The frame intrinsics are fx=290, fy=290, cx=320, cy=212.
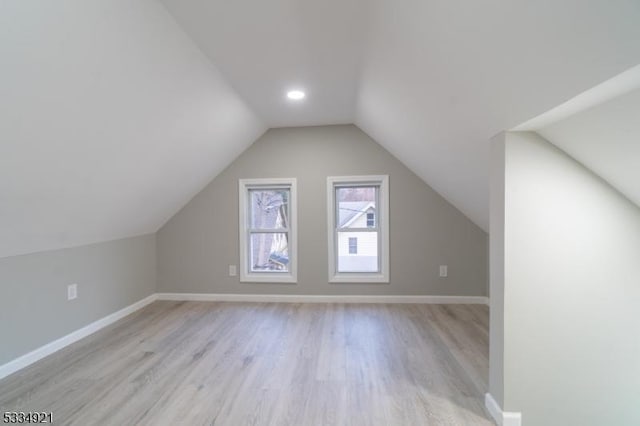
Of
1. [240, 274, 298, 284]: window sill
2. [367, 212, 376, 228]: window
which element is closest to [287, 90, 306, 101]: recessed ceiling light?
[367, 212, 376, 228]: window

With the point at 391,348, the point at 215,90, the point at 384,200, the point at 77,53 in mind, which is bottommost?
the point at 391,348

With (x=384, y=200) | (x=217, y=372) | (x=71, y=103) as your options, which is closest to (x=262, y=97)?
(x=71, y=103)

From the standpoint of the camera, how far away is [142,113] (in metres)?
2.06

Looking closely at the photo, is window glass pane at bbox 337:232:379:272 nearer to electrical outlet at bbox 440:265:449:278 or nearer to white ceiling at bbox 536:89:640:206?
electrical outlet at bbox 440:265:449:278

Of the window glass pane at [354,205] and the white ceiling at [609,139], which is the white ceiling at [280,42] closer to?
the white ceiling at [609,139]

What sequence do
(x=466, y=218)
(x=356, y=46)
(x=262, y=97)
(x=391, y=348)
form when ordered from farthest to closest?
(x=466, y=218), (x=262, y=97), (x=391, y=348), (x=356, y=46)

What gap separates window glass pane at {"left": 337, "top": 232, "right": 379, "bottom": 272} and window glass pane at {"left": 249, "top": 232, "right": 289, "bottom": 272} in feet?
2.52

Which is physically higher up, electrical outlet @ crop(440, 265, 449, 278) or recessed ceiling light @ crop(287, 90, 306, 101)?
recessed ceiling light @ crop(287, 90, 306, 101)

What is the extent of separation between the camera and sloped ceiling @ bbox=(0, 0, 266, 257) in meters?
1.34

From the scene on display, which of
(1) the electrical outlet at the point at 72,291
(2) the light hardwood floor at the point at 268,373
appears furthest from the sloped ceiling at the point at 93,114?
(2) the light hardwood floor at the point at 268,373

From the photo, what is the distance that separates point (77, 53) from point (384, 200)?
125 inches

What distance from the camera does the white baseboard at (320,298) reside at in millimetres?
3701

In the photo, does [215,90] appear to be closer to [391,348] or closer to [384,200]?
[384,200]

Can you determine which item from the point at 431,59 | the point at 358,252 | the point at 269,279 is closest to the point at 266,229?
the point at 269,279
